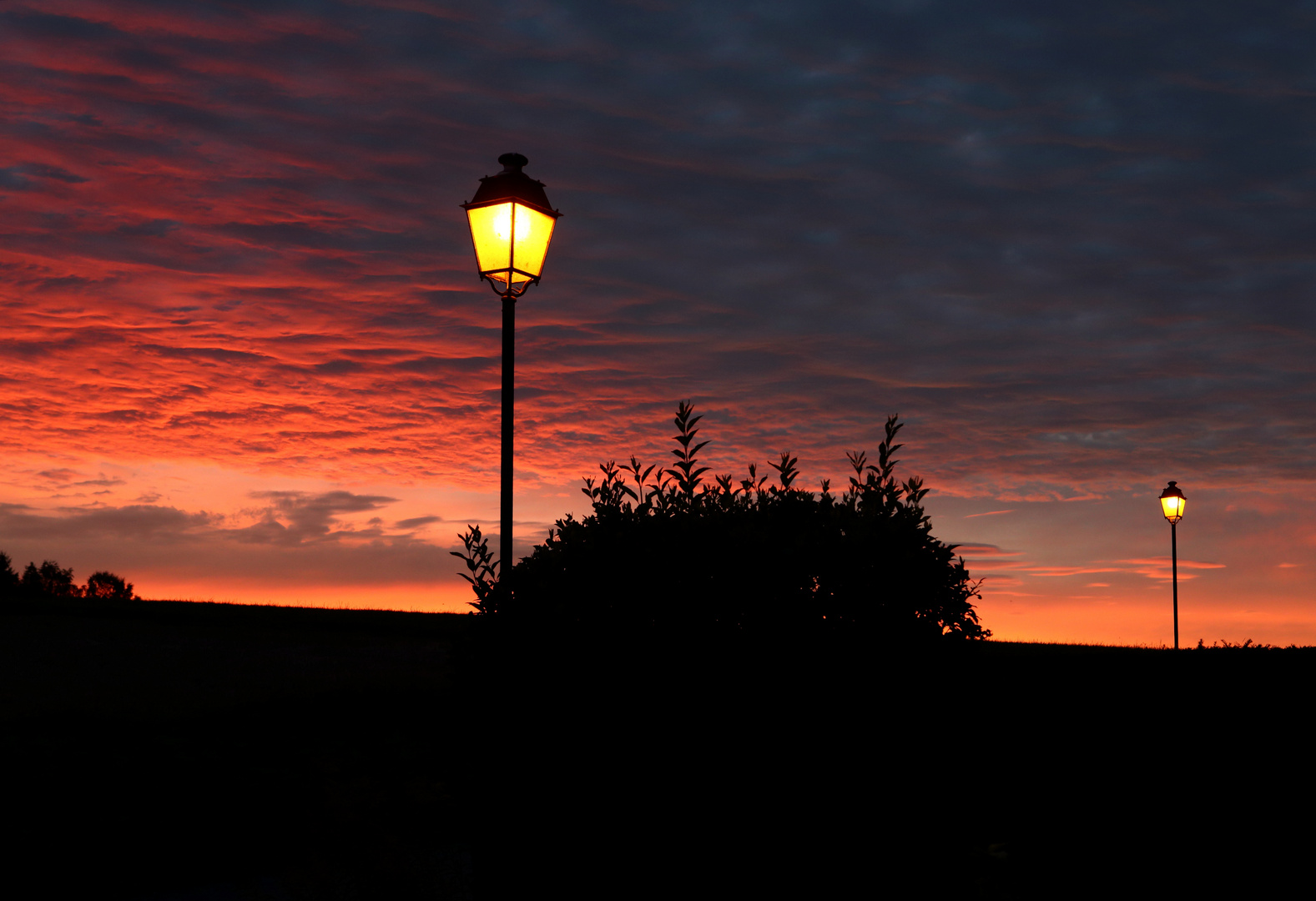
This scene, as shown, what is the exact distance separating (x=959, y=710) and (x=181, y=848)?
750 centimetres

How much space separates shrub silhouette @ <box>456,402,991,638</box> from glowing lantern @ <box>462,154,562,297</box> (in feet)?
7.45

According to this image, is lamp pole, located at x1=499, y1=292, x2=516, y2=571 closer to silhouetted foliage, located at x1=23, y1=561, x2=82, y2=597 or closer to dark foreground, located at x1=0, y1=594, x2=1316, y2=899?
dark foreground, located at x1=0, y1=594, x2=1316, y2=899

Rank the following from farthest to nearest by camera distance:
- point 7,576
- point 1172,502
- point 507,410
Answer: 1. point 7,576
2. point 1172,502
3. point 507,410

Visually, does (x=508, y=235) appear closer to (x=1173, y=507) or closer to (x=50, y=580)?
(x=1173, y=507)

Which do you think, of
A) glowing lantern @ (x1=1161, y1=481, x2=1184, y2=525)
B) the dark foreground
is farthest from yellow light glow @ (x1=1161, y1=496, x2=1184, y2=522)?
the dark foreground

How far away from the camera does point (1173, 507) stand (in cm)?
3034

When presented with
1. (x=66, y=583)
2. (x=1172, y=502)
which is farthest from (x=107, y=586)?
(x=1172, y=502)

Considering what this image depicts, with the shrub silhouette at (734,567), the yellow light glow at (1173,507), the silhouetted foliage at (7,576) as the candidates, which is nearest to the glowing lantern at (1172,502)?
the yellow light glow at (1173,507)

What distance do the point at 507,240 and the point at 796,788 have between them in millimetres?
4894

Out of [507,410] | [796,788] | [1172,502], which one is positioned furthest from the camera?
[1172,502]

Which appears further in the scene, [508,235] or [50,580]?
[50,580]

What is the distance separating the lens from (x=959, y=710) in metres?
6.00

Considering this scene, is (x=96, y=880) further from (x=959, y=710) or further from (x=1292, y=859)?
(x=1292, y=859)

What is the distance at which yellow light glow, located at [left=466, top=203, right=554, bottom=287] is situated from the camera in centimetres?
789
